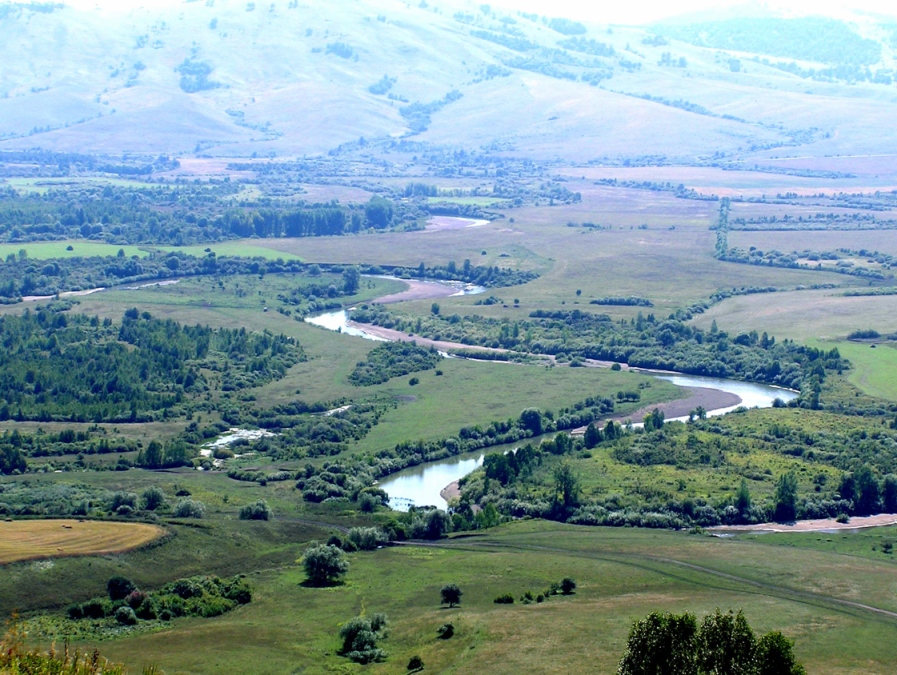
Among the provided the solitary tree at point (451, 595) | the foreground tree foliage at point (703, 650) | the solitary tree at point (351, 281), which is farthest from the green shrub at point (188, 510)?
the solitary tree at point (351, 281)

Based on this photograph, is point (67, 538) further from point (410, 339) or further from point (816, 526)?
point (410, 339)

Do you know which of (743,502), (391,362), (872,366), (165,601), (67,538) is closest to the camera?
(165,601)

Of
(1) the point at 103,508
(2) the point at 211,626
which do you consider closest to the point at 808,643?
(2) the point at 211,626

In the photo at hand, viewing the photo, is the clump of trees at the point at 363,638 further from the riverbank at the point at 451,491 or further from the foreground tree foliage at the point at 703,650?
the riverbank at the point at 451,491

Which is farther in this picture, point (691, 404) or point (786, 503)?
point (691, 404)

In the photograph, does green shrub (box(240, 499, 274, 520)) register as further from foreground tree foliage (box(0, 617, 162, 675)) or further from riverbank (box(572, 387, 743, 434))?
foreground tree foliage (box(0, 617, 162, 675))

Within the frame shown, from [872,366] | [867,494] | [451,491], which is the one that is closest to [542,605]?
[451,491]
